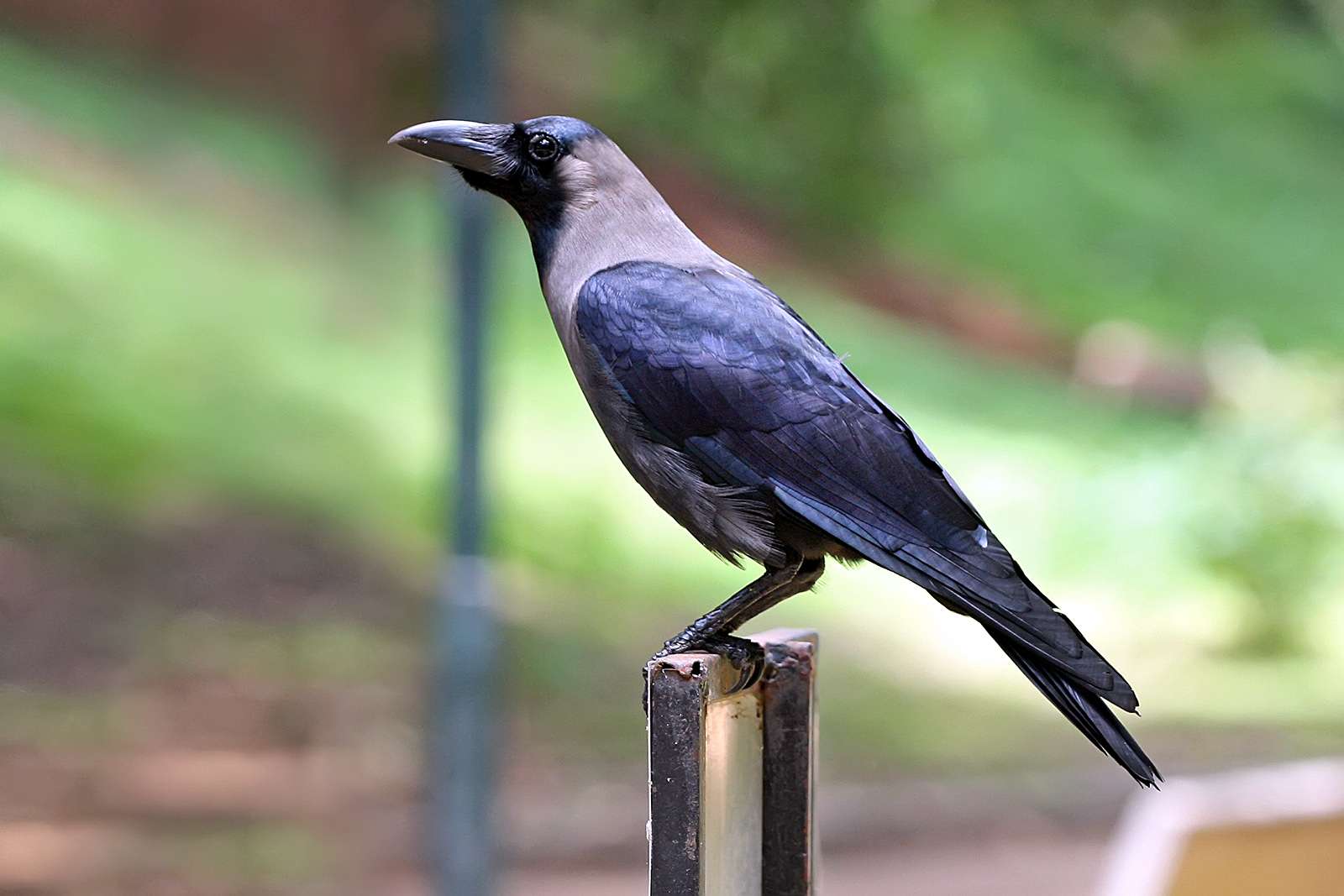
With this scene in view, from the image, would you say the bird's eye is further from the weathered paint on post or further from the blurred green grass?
the blurred green grass

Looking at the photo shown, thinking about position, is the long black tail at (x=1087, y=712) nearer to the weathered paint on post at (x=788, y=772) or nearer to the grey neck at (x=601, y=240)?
the weathered paint on post at (x=788, y=772)

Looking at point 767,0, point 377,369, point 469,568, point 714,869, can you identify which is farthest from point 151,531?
point 714,869

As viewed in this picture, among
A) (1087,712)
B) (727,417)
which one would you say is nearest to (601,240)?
(727,417)

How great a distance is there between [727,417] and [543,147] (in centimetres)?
47

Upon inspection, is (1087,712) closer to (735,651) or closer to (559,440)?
(735,651)

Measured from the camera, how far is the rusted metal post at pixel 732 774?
179cm

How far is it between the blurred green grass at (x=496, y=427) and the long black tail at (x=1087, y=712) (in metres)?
5.04

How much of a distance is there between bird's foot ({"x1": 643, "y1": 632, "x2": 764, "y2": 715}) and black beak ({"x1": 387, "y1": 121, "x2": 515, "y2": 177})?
72 cm

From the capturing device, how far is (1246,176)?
356 inches

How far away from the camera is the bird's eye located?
85.7 inches

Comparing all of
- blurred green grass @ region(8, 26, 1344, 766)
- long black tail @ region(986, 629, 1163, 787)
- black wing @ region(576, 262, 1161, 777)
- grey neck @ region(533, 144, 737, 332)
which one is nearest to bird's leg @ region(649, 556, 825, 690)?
black wing @ region(576, 262, 1161, 777)

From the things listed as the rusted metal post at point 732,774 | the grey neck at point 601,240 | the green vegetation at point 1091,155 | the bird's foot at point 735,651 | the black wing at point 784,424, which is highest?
the green vegetation at point 1091,155

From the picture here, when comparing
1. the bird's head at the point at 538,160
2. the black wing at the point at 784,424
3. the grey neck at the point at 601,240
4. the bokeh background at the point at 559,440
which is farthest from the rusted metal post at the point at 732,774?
the bokeh background at the point at 559,440

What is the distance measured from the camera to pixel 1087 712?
192 cm
